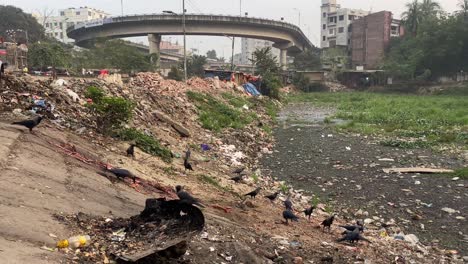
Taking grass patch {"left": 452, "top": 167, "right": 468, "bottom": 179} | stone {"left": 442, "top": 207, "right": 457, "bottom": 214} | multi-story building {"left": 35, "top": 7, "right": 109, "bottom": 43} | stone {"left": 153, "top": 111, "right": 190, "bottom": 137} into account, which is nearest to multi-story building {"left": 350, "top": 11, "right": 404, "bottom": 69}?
stone {"left": 153, "top": 111, "right": 190, "bottom": 137}

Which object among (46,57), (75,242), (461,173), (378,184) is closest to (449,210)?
(378,184)

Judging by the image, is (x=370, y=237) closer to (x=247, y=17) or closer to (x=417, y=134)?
(x=417, y=134)

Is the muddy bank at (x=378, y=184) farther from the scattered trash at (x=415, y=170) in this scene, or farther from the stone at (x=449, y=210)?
the scattered trash at (x=415, y=170)

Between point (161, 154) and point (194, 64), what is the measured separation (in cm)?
4892

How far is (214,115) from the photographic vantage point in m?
18.0

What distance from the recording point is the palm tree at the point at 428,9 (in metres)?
61.7

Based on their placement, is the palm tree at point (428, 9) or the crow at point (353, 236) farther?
the palm tree at point (428, 9)

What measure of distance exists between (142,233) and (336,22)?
7601cm

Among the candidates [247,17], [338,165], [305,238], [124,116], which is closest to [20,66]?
[124,116]

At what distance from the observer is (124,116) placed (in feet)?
30.5

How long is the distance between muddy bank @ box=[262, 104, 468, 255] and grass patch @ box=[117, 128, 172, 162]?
2984 mm

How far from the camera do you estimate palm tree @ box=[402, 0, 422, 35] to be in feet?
200

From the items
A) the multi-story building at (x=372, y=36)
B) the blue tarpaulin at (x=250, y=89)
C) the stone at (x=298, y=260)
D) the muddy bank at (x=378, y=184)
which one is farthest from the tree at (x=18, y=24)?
the stone at (x=298, y=260)

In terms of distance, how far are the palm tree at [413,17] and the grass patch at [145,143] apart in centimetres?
6031
